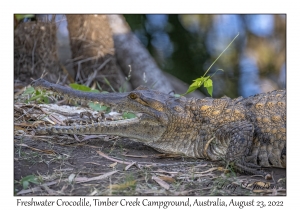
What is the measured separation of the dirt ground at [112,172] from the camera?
2795 millimetres

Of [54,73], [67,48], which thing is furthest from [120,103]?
[67,48]

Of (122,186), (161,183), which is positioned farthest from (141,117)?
(122,186)

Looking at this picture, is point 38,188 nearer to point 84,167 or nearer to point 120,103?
point 84,167

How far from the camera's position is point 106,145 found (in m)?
3.84

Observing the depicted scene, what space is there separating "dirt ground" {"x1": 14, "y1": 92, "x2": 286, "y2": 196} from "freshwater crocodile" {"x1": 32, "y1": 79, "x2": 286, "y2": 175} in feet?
0.40

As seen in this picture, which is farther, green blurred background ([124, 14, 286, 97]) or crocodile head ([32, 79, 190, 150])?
green blurred background ([124, 14, 286, 97])

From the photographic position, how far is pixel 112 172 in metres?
3.12

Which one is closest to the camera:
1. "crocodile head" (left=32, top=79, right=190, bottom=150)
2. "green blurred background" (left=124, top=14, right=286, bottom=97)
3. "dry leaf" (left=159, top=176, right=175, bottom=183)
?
"dry leaf" (left=159, top=176, right=175, bottom=183)

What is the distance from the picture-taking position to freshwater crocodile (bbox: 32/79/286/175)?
136 inches

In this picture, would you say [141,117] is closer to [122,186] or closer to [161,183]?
[161,183]

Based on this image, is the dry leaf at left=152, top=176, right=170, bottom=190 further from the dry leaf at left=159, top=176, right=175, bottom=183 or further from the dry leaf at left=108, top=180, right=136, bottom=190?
the dry leaf at left=108, top=180, right=136, bottom=190

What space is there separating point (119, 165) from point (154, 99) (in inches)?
30.9

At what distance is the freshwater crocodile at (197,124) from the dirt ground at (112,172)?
0.12 m


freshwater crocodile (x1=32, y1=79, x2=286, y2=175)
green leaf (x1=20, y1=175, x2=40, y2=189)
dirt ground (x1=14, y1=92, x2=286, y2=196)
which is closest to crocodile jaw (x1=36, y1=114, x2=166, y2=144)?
freshwater crocodile (x1=32, y1=79, x2=286, y2=175)
